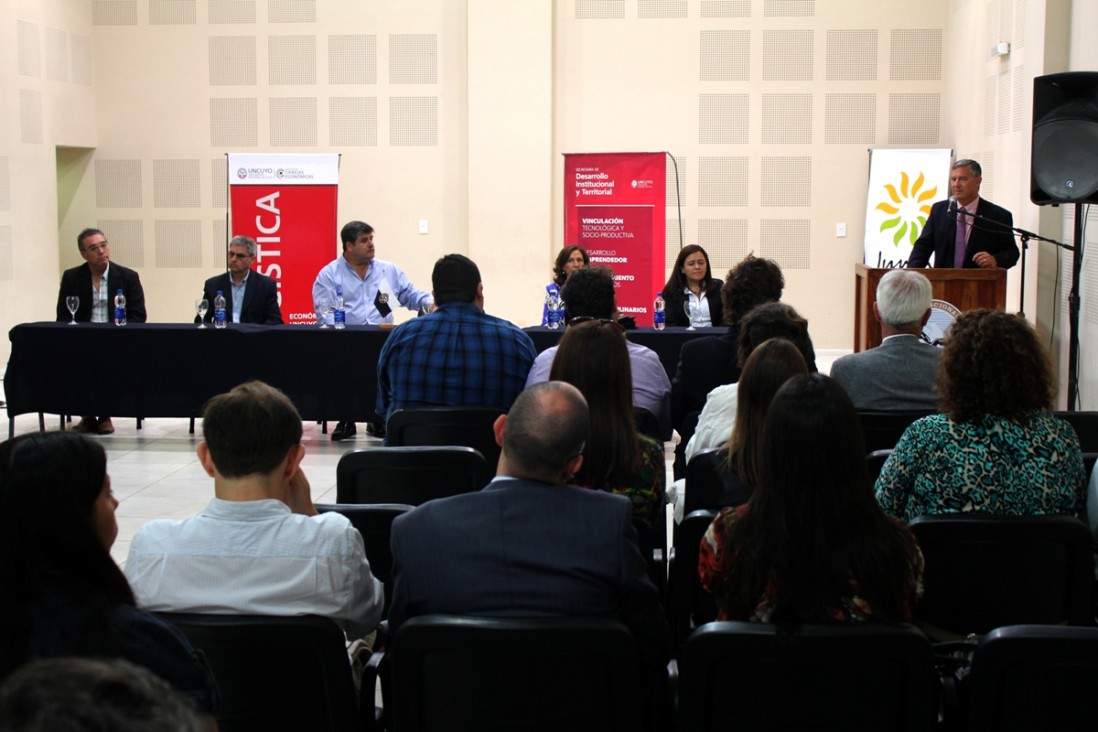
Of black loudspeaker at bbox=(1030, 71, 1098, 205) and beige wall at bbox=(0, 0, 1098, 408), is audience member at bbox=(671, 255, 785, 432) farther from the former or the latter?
beige wall at bbox=(0, 0, 1098, 408)

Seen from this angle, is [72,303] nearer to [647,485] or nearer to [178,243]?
[178,243]

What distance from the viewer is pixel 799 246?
1144cm

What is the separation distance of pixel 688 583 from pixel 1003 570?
2.29ft

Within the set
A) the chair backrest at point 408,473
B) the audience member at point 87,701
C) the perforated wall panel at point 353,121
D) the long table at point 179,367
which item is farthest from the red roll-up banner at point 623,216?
the audience member at point 87,701

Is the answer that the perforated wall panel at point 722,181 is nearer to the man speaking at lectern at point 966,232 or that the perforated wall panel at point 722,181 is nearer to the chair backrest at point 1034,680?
the man speaking at lectern at point 966,232

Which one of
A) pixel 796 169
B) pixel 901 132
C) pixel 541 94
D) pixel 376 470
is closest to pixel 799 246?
pixel 796 169

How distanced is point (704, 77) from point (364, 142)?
337cm

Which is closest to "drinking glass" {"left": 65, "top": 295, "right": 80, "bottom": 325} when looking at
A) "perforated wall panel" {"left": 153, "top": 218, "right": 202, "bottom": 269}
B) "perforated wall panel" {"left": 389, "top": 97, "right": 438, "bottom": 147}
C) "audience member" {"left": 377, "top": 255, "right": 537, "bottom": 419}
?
"audience member" {"left": 377, "top": 255, "right": 537, "bottom": 419}

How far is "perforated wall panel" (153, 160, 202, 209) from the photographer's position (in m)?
11.8

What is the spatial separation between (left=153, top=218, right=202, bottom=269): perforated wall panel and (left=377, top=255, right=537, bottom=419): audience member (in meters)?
7.99

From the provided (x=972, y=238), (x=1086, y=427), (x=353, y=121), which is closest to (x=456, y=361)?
(x=1086, y=427)

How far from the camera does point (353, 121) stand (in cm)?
1169

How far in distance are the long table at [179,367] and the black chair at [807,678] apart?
16.0 ft

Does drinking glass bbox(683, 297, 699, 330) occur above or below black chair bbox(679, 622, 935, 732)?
above
